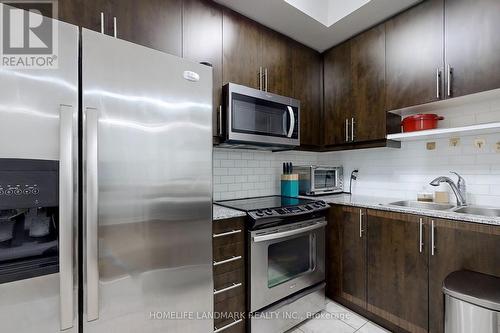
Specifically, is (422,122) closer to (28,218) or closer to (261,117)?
(261,117)

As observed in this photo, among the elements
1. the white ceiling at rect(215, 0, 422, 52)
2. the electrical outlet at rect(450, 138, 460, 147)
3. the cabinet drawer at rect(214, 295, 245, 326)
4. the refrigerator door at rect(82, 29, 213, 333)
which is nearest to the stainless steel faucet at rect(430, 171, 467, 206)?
the electrical outlet at rect(450, 138, 460, 147)

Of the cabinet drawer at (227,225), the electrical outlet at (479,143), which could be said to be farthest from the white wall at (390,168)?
the cabinet drawer at (227,225)

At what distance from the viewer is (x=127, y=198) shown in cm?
103

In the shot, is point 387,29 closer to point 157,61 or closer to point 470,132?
point 470,132

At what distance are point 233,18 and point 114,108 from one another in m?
1.38

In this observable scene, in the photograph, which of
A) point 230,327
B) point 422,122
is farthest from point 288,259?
point 422,122

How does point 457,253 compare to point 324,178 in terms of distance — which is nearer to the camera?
point 457,253

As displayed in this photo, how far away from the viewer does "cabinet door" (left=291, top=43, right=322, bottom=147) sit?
235cm

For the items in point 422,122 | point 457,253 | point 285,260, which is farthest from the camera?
point 422,122

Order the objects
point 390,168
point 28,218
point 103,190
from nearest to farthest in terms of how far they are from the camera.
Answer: point 28,218, point 103,190, point 390,168

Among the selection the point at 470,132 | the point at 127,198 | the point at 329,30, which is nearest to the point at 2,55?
the point at 127,198

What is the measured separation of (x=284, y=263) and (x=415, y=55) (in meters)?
1.92

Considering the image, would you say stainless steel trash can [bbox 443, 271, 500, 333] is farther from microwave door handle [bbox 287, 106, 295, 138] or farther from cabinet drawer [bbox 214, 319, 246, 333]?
microwave door handle [bbox 287, 106, 295, 138]

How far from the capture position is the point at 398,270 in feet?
5.75
